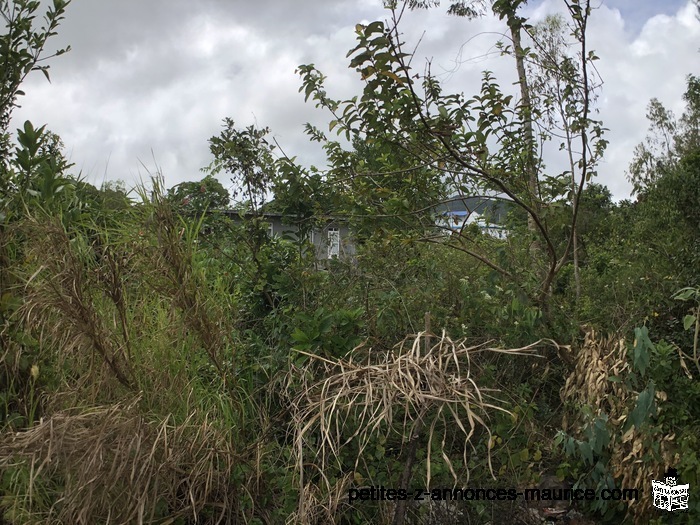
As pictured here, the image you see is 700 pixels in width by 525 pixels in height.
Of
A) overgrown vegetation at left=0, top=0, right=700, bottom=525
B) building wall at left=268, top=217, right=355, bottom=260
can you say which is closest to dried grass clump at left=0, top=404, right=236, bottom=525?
overgrown vegetation at left=0, top=0, right=700, bottom=525

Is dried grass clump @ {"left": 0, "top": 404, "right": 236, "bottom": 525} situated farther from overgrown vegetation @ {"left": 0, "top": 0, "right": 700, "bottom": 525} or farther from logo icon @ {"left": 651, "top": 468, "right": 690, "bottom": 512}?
logo icon @ {"left": 651, "top": 468, "right": 690, "bottom": 512}

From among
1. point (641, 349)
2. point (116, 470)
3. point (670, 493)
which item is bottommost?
point (670, 493)

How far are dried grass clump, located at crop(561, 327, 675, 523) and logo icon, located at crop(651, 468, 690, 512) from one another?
0.03 metres

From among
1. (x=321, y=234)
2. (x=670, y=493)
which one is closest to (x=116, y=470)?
(x=670, y=493)

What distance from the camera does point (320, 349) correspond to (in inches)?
137

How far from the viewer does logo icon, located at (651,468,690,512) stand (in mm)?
2969

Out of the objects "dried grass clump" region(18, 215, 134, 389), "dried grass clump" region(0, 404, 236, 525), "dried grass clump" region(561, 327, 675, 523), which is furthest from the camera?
"dried grass clump" region(561, 327, 675, 523)

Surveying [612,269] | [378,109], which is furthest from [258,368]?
[612,269]

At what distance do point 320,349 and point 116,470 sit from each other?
4.00ft

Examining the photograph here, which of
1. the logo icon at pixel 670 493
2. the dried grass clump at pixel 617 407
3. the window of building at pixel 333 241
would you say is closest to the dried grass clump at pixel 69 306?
the window of building at pixel 333 241

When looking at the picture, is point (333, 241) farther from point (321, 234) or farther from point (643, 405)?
point (643, 405)

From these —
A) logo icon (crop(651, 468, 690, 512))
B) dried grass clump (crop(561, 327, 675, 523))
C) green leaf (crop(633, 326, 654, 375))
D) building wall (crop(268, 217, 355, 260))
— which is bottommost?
logo icon (crop(651, 468, 690, 512))

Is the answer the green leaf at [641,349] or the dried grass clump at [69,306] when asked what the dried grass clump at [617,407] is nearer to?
the green leaf at [641,349]

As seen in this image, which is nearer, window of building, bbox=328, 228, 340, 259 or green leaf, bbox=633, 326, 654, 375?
green leaf, bbox=633, 326, 654, 375
